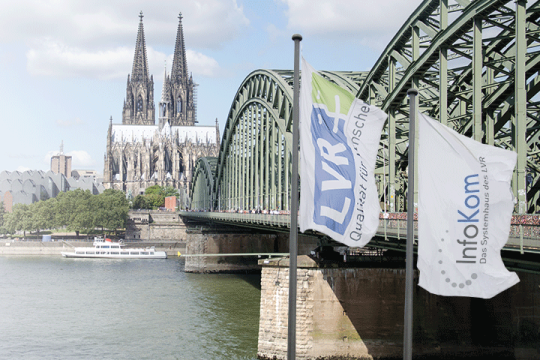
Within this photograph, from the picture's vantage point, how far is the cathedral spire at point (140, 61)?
186 meters

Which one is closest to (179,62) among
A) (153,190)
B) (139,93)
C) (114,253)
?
(139,93)

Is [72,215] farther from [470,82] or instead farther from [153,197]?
[470,82]

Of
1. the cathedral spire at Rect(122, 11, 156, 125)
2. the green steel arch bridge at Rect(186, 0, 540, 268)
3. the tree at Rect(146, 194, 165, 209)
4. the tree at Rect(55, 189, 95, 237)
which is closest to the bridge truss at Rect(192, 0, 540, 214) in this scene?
the green steel arch bridge at Rect(186, 0, 540, 268)

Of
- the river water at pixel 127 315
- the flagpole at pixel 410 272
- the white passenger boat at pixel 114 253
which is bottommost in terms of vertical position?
the river water at pixel 127 315

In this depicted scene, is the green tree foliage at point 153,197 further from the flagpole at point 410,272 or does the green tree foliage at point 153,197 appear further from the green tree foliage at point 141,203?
the flagpole at point 410,272

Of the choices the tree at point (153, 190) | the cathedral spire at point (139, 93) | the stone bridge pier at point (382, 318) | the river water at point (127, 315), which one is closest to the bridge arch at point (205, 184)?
the river water at point (127, 315)

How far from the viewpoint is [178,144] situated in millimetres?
179000

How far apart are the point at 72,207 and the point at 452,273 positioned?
103489mm

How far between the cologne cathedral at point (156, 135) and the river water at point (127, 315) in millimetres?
111753

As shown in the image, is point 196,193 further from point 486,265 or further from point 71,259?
point 486,265

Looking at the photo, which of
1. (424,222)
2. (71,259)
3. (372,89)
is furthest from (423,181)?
(71,259)

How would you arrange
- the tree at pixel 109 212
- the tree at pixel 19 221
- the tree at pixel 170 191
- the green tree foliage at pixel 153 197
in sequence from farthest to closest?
the tree at pixel 170 191 < the green tree foliage at pixel 153 197 < the tree at pixel 19 221 < the tree at pixel 109 212

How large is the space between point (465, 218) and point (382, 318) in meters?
15.0

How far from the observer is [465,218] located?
10484 mm
